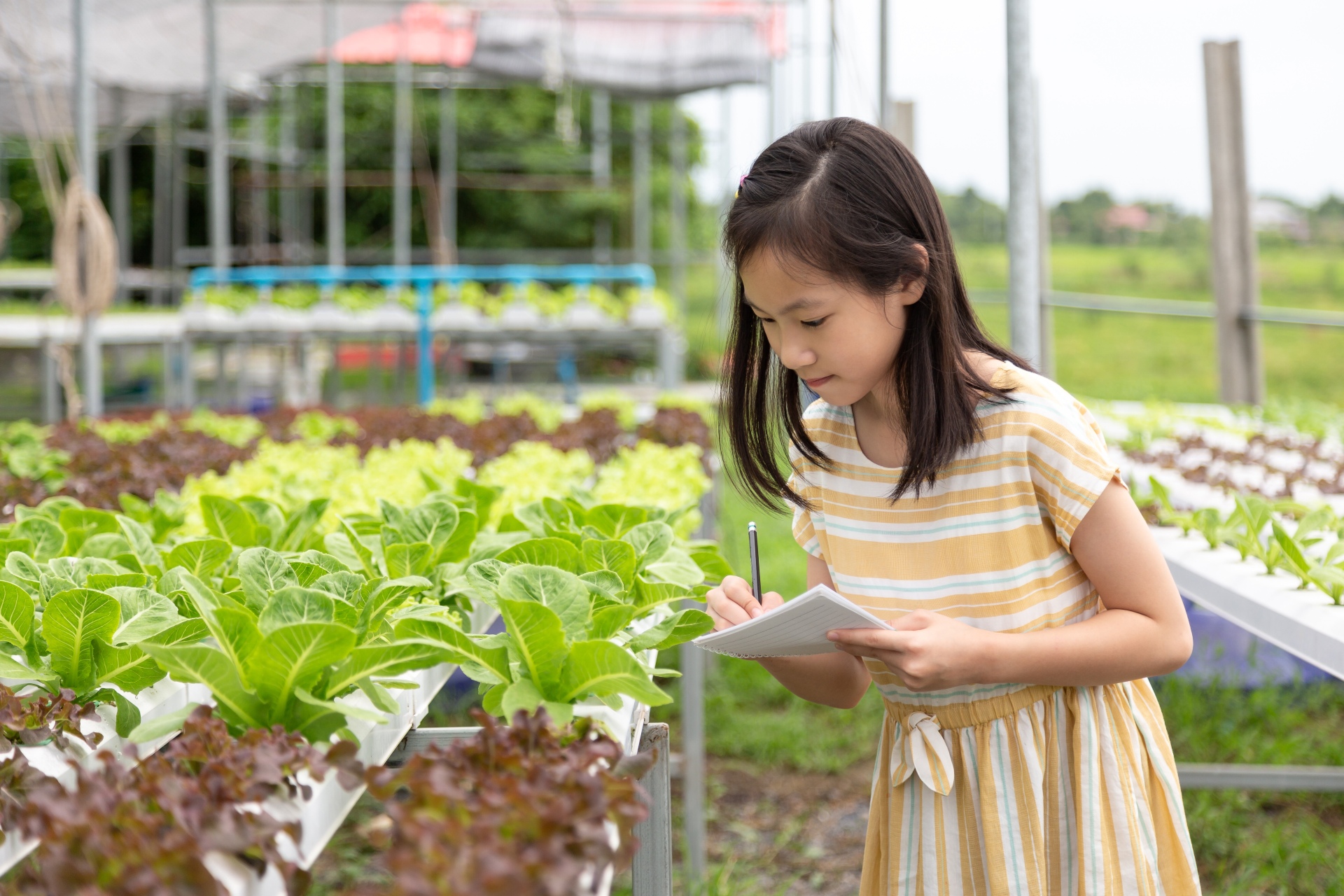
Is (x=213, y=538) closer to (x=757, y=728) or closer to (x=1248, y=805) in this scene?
(x=757, y=728)

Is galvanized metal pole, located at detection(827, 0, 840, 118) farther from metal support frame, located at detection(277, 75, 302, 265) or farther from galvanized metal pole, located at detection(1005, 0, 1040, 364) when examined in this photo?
metal support frame, located at detection(277, 75, 302, 265)

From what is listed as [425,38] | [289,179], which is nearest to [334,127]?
[425,38]

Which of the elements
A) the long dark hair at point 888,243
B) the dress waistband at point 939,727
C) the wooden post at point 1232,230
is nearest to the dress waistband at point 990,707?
the dress waistband at point 939,727

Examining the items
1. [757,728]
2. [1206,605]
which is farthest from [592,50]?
[1206,605]

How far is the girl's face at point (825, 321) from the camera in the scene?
3.64 feet

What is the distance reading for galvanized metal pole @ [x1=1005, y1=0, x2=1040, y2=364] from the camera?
187 cm

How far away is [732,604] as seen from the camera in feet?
3.67

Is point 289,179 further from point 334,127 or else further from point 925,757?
point 925,757

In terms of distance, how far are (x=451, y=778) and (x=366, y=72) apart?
40.2ft

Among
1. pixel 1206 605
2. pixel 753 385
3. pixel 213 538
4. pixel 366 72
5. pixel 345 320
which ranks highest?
pixel 366 72

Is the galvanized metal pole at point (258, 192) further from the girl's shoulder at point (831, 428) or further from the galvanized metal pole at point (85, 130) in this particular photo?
the girl's shoulder at point (831, 428)

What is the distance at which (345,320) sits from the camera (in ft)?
18.3

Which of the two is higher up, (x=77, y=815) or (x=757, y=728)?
(x=77, y=815)

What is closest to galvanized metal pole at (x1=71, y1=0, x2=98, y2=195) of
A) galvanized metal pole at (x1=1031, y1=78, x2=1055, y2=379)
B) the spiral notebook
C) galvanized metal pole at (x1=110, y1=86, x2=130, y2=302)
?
the spiral notebook
